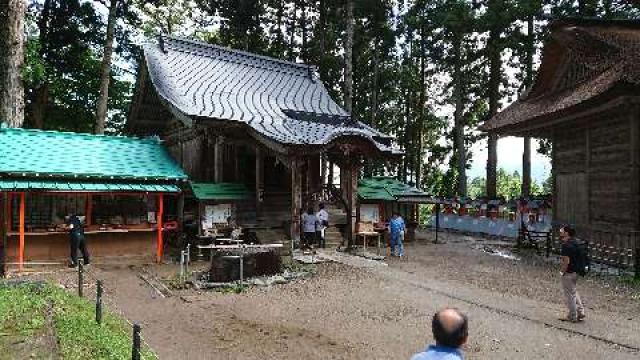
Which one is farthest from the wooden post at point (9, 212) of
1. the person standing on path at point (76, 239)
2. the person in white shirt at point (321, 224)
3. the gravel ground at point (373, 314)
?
the person in white shirt at point (321, 224)

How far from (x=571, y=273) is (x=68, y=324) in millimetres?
8543

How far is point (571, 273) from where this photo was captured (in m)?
8.39

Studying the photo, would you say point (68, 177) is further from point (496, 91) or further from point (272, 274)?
point (496, 91)

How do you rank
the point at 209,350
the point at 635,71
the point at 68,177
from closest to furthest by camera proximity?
the point at 209,350
the point at 635,71
the point at 68,177

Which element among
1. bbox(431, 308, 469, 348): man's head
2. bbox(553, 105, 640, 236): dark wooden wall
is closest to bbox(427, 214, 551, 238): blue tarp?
bbox(553, 105, 640, 236): dark wooden wall

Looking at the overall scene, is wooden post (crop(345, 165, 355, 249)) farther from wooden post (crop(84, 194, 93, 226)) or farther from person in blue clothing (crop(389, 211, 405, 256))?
wooden post (crop(84, 194, 93, 226))

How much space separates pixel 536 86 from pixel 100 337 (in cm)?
1793

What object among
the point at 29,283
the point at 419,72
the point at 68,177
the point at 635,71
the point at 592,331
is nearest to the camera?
the point at 592,331

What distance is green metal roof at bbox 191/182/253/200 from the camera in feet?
52.7

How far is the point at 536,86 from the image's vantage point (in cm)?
1858

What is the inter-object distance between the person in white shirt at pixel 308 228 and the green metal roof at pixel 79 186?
4.54 m

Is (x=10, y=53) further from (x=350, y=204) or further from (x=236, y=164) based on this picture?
(x=350, y=204)

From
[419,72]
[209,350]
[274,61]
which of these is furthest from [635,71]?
[419,72]

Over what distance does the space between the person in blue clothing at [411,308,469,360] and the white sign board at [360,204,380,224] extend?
16.9 meters
